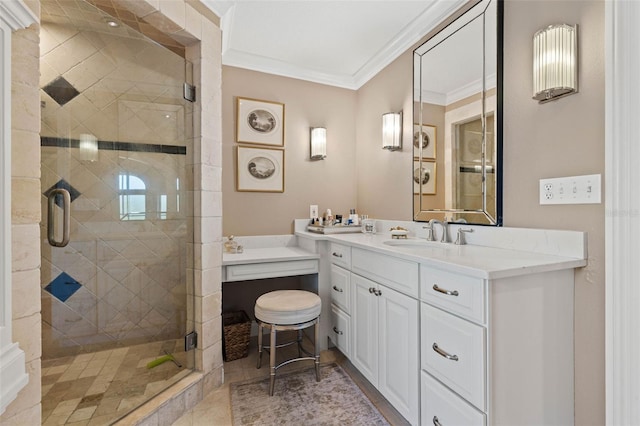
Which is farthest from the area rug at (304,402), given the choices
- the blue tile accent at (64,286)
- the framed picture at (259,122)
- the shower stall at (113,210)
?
the framed picture at (259,122)

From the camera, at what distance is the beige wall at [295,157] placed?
2447 millimetres

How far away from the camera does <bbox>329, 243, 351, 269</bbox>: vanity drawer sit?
75.8 inches

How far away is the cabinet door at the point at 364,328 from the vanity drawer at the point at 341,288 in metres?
0.06

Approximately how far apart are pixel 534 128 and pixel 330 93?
185 centimetres

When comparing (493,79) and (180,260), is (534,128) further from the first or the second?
(180,260)


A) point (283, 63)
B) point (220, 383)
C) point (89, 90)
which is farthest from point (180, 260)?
point (283, 63)

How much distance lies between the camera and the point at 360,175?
9.31ft

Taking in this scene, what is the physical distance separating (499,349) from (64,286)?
7.46 feet

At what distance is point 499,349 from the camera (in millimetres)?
1007

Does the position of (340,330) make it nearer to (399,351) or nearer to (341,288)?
(341,288)

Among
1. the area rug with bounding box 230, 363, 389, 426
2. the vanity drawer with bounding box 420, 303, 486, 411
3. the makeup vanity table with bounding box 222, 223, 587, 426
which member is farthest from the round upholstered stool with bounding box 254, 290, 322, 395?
the vanity drawer with bounding box 420, 303, 486, 411

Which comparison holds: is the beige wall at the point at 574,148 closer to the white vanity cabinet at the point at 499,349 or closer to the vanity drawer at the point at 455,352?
the white vanity cabinet at the point at 499,349

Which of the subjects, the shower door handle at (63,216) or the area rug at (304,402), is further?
the area rug at (304,402)
